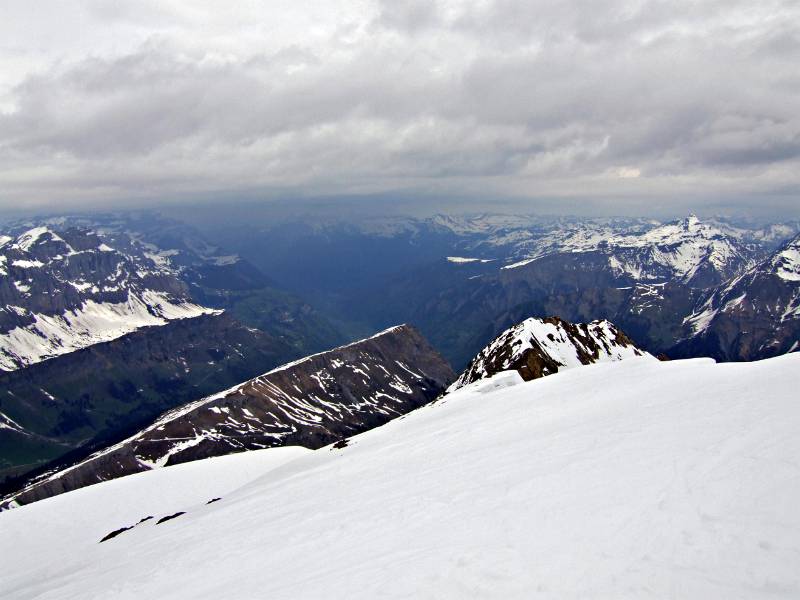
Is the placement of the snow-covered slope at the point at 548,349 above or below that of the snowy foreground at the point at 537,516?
below

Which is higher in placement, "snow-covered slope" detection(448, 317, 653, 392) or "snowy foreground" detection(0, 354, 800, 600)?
"snowy foreground" detection(0, 354, 800, 600)

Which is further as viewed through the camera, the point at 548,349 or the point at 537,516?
the point at 548,349

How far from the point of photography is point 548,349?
164 metres

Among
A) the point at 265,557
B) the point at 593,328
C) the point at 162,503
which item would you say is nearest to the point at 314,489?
the point at 265,557

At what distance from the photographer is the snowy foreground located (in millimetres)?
15469

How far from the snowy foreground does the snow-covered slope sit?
106 metres

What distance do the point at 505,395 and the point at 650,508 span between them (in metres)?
33.2

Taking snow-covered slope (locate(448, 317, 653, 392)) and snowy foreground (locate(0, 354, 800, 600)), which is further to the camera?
snow-covered slope (locate(448, 317, 653, 392))

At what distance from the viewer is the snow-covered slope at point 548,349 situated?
5881 inches

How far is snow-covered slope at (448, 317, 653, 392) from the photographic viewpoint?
149 meters

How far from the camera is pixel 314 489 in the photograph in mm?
35562

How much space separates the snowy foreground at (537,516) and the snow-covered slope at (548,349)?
10574cm

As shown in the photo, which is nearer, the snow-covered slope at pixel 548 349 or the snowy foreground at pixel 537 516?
the snowy foreground at pixel 537 516

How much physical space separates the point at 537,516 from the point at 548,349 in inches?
5944
